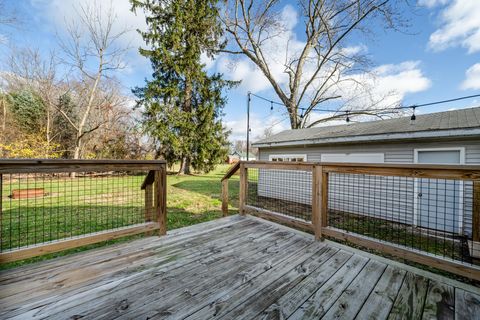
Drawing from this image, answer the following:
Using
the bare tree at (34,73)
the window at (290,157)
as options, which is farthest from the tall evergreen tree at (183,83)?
the window at (290,157)

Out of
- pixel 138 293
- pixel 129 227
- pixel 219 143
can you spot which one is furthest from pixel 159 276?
pixel 219 143

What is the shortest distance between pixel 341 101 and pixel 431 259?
13250 mm

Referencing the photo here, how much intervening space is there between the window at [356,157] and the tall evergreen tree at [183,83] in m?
A: 8.43

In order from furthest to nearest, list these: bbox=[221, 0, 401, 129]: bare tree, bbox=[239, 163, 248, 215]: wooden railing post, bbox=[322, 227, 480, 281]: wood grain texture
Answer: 1. bbox=[221, 0, 401, 129]: bare tree
2. bbox=[239, 163, 248, 215]: wooden railing post
3. bbox=[322, 227, 480, 281]: wood grain texture

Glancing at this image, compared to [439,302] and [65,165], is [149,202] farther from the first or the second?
[439,302]

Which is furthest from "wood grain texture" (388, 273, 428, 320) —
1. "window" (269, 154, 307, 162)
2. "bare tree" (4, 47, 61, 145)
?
"bare tree" (4, 47, 61, 145)

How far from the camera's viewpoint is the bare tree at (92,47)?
32.7 feet

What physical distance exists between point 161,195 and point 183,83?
12.3 metres

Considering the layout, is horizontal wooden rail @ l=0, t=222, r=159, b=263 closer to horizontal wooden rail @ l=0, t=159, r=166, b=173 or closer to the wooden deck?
the wooden deck

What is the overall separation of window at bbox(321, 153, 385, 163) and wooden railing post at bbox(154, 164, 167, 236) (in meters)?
5.30

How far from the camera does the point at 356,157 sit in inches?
237

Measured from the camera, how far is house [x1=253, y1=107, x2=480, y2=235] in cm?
421

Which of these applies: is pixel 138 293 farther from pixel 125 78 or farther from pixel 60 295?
pixel 125 78

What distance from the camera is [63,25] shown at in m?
9.66
